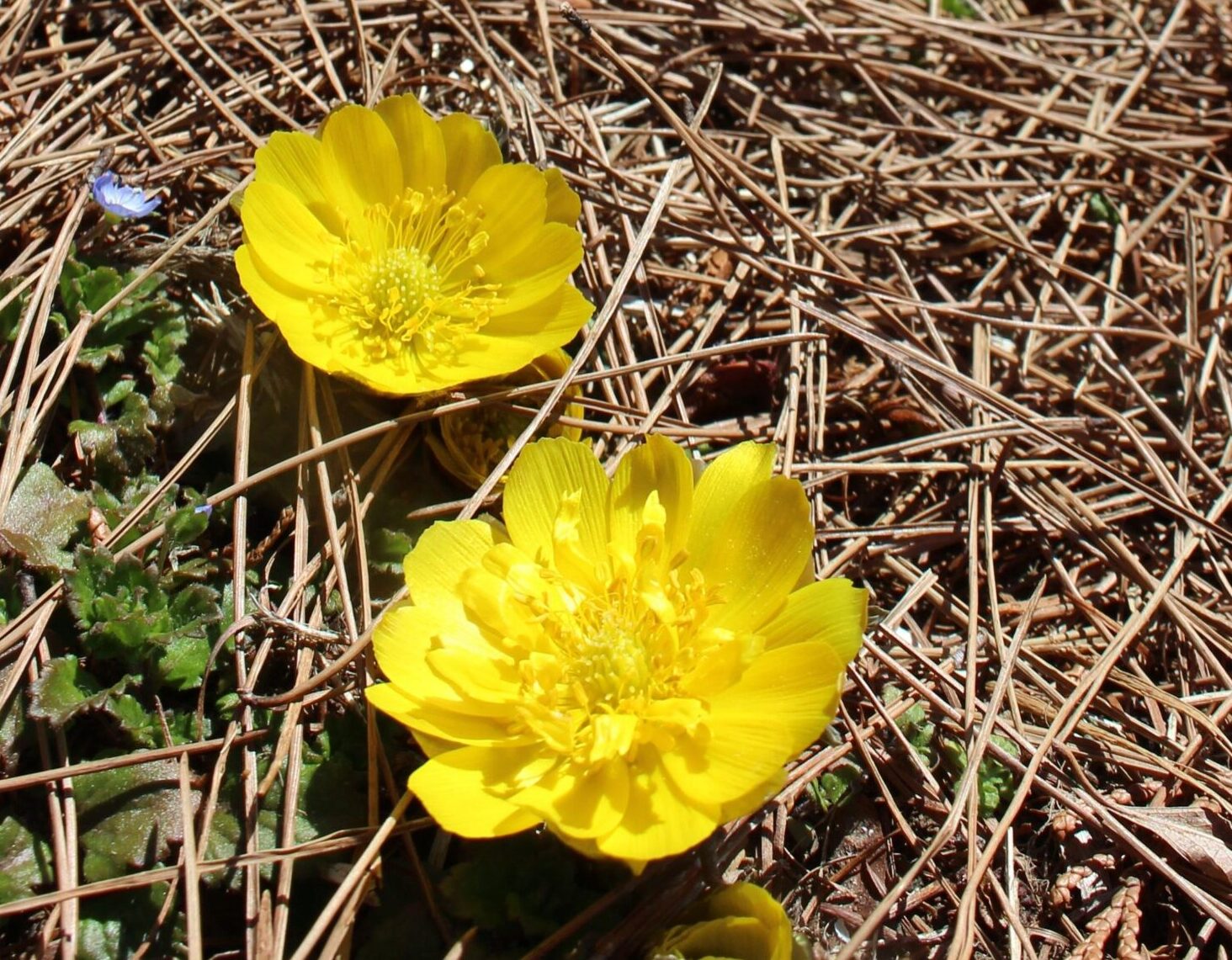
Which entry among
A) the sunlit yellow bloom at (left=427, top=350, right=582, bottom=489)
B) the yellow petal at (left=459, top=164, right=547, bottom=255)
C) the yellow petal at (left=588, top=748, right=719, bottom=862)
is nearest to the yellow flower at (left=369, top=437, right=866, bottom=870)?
the yellow petal at (left=588, top=748, right=719, bottom=862)

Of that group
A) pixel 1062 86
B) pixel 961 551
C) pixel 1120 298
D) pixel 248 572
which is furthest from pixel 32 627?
pixel 1062 86

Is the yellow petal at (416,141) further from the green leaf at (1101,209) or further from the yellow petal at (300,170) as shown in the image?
the green leaf at (1101,209)

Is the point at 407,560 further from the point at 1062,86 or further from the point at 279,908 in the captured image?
the point at 1062,86

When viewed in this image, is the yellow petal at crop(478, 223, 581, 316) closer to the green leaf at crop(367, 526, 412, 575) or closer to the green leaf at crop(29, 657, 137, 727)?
the green leaf at crop(367, 526, 412, 575)

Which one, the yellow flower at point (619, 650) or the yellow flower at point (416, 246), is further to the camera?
the yellow flower at point (416, 246)

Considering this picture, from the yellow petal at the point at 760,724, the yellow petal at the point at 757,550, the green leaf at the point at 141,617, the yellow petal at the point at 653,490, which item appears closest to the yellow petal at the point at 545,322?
the yellow petal at the point at 653,490
